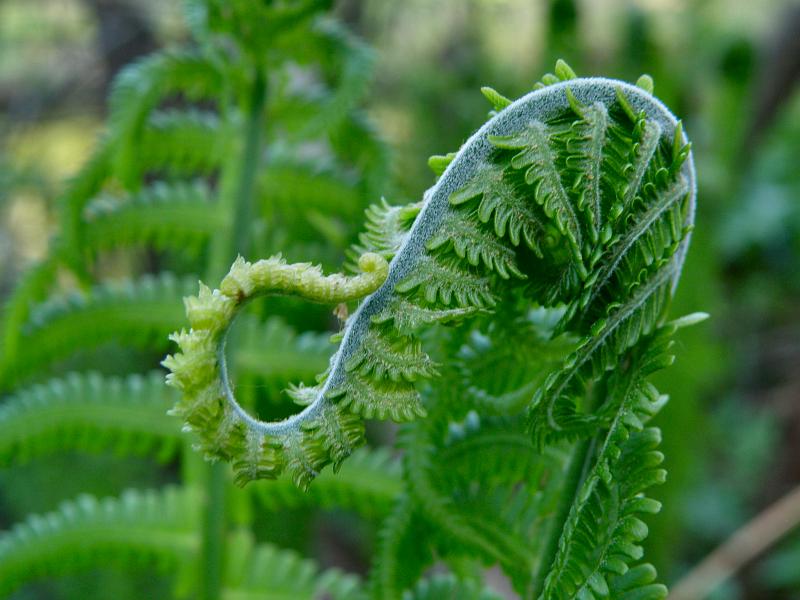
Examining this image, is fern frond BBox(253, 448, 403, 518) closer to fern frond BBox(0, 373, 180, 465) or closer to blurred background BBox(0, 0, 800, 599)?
fern frond BBox(0, 373, 180, 465)

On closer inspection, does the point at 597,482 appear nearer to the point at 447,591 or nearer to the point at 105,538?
the point at 447,591

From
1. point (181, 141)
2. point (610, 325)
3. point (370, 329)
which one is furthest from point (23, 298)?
point (610, 325)

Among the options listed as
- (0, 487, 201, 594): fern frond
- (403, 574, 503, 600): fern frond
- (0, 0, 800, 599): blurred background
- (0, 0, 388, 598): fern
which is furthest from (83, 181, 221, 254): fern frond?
(0, 0, 800, 599): blurred background

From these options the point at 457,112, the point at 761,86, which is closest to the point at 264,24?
the point at 457,112

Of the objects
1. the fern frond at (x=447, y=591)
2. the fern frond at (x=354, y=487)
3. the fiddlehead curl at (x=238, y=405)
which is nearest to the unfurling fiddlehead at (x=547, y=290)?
the fiddlehead curl at (x=238, y=405)

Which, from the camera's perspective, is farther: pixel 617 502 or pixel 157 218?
pixel 157 218
